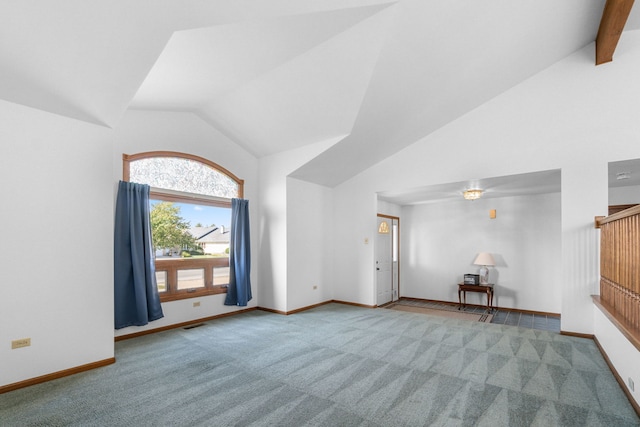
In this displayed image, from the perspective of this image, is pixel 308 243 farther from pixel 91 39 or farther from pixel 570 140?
pixel 91 39

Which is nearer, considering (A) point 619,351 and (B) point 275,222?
(A) point 619,351

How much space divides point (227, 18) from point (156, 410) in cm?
337

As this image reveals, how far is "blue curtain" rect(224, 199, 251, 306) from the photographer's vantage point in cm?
576

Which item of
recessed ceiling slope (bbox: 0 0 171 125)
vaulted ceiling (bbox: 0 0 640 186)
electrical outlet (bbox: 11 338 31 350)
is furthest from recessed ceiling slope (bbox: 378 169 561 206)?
electrical outlet (bbox: 11 338 31 350)

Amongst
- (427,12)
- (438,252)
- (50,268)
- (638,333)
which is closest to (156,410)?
(50,268)

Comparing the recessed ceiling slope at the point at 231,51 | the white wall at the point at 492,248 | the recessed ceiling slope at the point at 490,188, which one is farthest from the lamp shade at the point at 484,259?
the recessed ceiling slope at the point at 231,51

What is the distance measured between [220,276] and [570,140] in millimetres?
5986

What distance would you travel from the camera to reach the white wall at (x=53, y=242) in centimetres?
299

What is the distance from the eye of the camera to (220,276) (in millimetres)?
5770

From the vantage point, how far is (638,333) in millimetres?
2637

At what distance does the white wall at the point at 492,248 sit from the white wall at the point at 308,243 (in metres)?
2.45

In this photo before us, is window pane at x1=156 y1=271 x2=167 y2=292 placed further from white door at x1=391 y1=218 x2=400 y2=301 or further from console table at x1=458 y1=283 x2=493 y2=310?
console table at x1=458 y1=283 x2=493 y2=310

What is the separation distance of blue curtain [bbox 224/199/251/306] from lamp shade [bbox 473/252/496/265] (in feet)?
16.0

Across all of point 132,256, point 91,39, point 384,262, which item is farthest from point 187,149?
point 384,262
